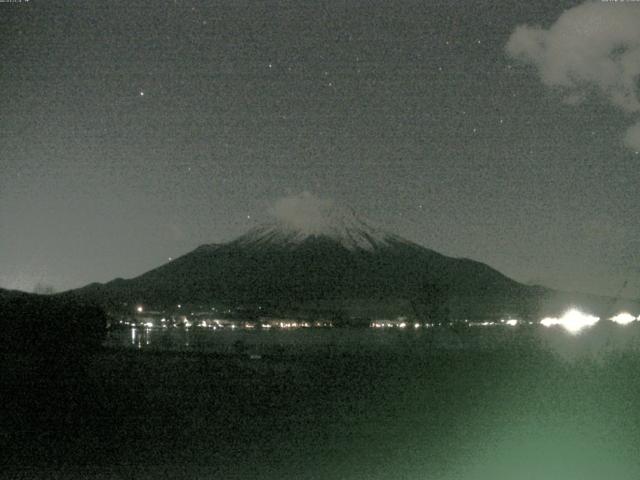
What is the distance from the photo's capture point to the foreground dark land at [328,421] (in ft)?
40.4

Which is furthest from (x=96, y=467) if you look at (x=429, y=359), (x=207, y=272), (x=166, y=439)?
(x=207, y=272)

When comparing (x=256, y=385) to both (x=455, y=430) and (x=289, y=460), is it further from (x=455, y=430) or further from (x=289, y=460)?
(x=289, y=460)

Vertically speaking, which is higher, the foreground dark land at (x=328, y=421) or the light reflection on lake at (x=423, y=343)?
the light reflection on lake at (x=423, y=343)

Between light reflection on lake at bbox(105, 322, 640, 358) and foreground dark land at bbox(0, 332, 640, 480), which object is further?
light reflection on lake at bbox(105, 322, 640, 358)

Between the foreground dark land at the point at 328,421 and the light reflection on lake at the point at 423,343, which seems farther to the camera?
the light reflection on lake at the point at 423,343

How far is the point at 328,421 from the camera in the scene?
17031 millimetres

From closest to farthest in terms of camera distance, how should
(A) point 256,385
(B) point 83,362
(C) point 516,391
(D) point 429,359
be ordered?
(C) point 516,391, (A) point 256,385, (B) point 83,362, (D) point 429,359

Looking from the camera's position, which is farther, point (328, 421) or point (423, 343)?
point (423, 343)

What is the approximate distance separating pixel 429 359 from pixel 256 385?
32.4 ft

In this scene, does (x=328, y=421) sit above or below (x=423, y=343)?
below

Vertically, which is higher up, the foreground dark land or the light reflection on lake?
the light reflection on lake

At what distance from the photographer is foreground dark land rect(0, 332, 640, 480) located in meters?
12.3

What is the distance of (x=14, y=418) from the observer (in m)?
16.9

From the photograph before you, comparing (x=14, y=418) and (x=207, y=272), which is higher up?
(x=207, y=272)
